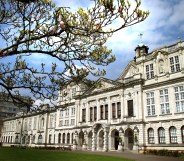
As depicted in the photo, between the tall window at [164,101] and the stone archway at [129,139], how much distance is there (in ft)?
23.4

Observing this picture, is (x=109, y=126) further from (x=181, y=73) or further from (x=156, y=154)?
(x=181, y=73)

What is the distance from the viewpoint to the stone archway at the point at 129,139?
3852cm

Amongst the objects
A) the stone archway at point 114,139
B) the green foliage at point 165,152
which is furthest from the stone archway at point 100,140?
the green foliage at point 165,152

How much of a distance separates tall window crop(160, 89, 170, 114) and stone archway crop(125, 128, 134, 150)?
23.4 ft

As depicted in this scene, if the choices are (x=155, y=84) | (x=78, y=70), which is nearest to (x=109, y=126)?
Result: (x=155, y=84)

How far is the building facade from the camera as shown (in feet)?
110

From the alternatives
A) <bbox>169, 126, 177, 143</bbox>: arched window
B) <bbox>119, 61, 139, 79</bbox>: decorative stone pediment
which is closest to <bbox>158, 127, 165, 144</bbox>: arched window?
<bbox>169, 126, 177, 143</bbox>: arched window

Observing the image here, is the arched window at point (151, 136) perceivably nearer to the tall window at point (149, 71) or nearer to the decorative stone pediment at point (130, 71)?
the tall window at point (149, 71)

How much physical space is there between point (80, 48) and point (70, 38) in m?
0.57

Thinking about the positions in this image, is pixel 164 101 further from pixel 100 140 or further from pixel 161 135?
pixel 100 140

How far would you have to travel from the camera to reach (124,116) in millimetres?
39375

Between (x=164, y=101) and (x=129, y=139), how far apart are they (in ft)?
31.4

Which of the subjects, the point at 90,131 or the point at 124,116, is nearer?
the point at 124,116

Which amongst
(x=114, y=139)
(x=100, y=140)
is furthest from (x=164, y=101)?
(x=100, y=140)
